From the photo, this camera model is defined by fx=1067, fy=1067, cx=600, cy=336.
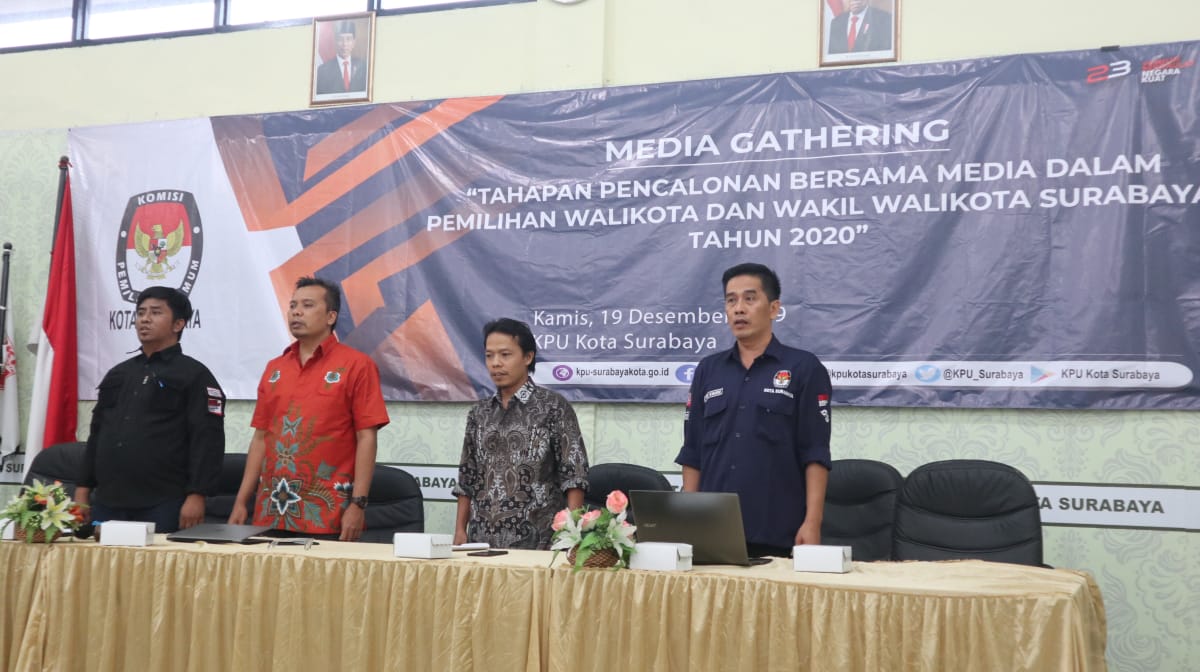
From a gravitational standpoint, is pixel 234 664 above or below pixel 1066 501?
below

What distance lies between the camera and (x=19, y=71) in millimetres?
5355

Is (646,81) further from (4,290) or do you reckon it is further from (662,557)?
(4,290)

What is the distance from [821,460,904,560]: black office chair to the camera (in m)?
3.71

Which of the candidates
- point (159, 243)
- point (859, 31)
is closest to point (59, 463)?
point (159, 243)

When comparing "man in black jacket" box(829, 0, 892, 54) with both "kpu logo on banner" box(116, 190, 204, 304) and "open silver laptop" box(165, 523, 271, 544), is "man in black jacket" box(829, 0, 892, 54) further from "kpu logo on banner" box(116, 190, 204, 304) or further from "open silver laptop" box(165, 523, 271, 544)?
"kpu logo on banner" box(116, 190, 204, 304)

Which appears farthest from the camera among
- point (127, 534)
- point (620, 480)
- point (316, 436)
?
point (620, 480)

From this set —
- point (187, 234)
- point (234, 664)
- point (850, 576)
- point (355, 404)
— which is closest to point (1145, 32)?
point (850, 576)

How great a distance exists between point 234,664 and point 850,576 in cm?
147

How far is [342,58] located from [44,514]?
268 cm

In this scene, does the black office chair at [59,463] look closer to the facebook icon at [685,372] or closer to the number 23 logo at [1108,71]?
the facebook icon at [685,372]

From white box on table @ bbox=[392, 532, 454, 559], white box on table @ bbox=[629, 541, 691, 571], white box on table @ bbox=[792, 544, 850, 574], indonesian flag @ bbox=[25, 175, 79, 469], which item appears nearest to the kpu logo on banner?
indonesian flag @ bbox=[25, 175, 79, 469]

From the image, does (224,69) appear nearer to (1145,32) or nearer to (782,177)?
(782,177)

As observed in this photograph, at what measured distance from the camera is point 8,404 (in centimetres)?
497

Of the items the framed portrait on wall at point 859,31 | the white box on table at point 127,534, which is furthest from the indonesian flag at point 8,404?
the framed portrait on wall at point 859,31
